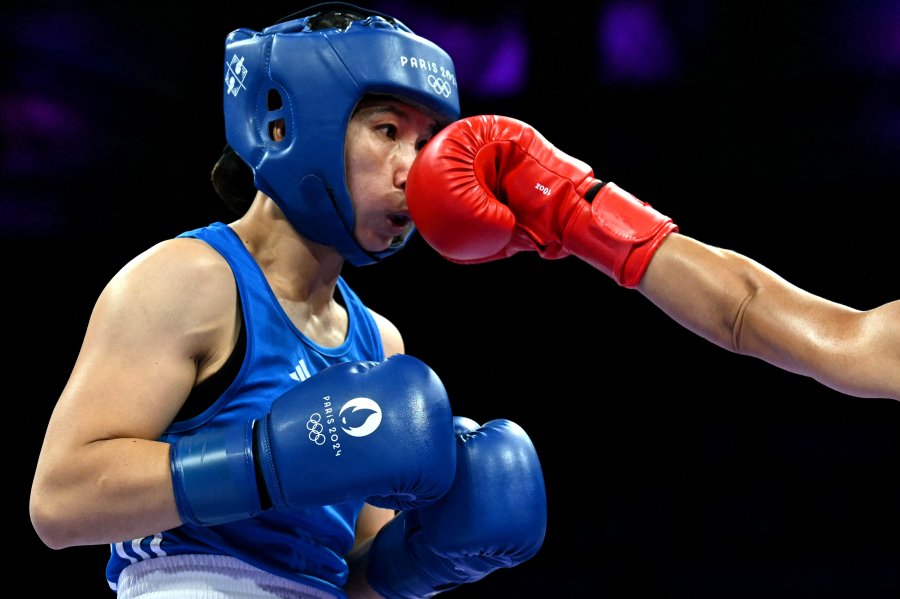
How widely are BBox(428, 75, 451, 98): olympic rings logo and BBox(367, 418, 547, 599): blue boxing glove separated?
2.52 ft

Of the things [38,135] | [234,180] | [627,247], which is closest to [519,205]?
[627,247]

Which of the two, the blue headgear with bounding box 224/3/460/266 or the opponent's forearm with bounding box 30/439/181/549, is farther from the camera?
the blue headgear with bounding box 224/3/460/266

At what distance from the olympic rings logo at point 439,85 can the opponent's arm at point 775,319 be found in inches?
26.0

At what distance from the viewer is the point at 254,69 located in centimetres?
220

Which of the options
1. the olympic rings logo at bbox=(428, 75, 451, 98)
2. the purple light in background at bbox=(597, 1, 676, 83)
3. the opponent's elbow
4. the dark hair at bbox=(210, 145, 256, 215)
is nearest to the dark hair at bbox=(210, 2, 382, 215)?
the dark hair at bbox=(210, 145, 256, 215)

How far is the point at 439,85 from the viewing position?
2254 millimetres

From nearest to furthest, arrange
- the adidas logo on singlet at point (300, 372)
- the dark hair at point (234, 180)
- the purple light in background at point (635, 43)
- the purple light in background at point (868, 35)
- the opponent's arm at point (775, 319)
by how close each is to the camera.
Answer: the opponent's arm at point (775, 319)
the adidas logo on singlet at point (300, 372)
the dark hair at point (234, 180)
the purple light in background at point (868, 35)
the purple light in background at point (635, 43)

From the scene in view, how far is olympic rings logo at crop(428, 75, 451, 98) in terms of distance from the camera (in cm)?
223

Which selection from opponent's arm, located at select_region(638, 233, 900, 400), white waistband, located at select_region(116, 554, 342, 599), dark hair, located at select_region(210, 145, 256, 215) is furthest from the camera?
dark hair, located at select_region(210, 145, 256, 215)

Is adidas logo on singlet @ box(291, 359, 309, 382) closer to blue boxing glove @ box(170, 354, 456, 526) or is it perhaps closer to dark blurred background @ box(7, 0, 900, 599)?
blue boxing glove @ box(170, 354, 456, 526)

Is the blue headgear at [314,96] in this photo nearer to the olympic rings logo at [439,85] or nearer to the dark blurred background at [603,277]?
the olympic rings logo at [439,85]

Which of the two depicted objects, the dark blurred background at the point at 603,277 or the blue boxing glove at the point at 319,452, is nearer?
the blue boxing glove at the point at 319,452

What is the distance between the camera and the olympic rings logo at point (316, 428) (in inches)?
69.7

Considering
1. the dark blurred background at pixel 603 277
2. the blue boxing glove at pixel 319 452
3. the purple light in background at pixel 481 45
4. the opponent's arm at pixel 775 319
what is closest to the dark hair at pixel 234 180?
the blue boxing glove at pixel 319 452
